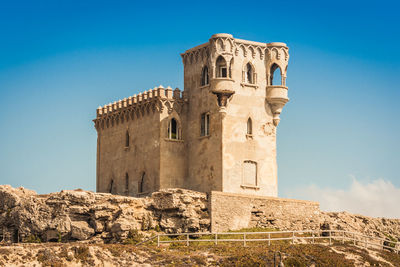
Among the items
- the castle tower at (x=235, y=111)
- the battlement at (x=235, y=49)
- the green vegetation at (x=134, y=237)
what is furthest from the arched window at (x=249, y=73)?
the green vegetation at (x=134, y=237)

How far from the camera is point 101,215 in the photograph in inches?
2277

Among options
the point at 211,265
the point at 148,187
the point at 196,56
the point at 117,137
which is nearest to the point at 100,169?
the point at 117,137

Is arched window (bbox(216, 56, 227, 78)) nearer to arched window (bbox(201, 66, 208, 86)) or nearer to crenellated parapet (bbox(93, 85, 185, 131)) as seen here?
arched window (bbox(201, 66, 208, 86))

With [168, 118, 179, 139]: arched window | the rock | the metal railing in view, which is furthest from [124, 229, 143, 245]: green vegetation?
[168, 118, 179, 139]: arched window

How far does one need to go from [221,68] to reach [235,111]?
12.3ft

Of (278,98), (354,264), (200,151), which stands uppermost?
(278,98)

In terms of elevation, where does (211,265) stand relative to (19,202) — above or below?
below

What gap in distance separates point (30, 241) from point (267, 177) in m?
20.1

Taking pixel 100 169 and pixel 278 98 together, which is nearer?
pixel 278 98

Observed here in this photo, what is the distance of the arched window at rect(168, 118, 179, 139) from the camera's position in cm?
6775

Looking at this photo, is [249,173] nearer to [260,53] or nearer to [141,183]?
[141,183]

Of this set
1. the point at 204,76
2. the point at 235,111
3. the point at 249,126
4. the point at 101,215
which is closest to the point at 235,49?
the point at 204,76

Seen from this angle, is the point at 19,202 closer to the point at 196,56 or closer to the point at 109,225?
the point at 109,225

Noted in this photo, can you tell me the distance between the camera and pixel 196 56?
68375mm
